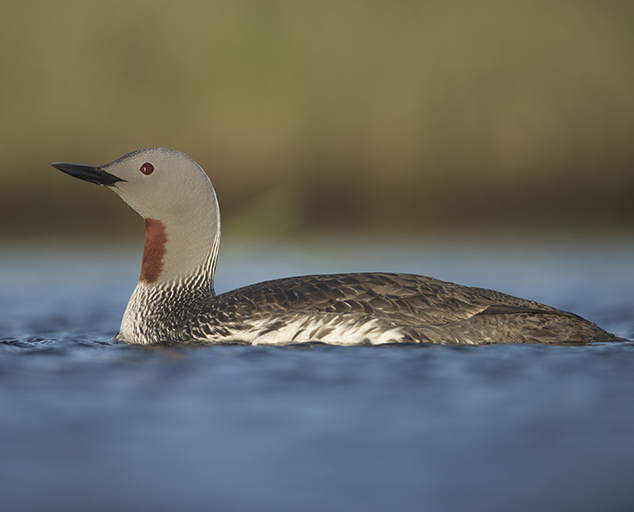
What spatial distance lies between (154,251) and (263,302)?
998 millimetres

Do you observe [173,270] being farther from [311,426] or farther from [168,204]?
[311,426]

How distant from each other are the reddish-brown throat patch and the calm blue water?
523mm

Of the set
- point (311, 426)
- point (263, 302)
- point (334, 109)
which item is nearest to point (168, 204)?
point (263, 302)

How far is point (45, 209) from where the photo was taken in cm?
1365

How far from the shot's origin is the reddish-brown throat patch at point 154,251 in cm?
565

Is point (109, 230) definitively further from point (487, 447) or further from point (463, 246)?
point (487, 447)

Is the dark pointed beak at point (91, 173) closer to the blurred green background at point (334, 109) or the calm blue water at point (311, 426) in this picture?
the calm blue water at point (311, 426)

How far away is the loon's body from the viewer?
4.91 meters

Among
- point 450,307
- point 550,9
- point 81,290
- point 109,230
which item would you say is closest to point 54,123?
point 109,230

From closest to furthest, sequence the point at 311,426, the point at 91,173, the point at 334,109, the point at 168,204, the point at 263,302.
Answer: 1. the point at 311,426
2. the point at 263,302
3. the point at 91,173
4. the point at 168,204
5. the point at 334,109

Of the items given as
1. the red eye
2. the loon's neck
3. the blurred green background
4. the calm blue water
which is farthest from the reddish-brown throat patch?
the blurred green background

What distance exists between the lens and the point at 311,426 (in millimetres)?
3398

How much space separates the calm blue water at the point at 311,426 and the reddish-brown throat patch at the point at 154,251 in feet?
1.72

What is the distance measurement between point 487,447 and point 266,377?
1.39m
